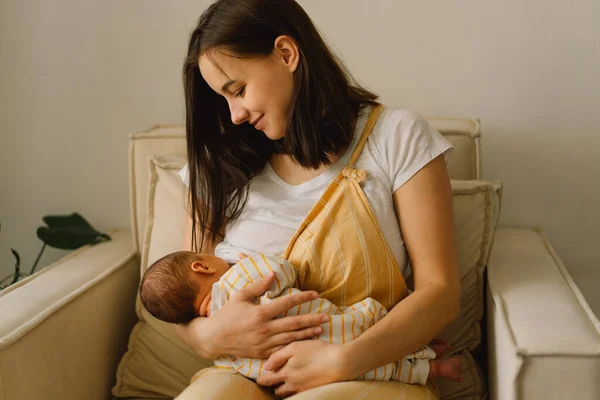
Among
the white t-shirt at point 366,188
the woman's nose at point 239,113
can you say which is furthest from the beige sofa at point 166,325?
the woman's nose at point 239,113

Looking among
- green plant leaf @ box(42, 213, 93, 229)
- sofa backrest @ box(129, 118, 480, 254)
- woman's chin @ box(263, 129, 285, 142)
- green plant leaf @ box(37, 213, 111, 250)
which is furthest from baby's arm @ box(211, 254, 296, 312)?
green plant leaf @ box(42, 213, 93, 229)

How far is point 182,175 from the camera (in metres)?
1.49

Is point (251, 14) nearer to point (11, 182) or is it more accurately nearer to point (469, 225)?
point (469, 225)

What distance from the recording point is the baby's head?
48.0 inches

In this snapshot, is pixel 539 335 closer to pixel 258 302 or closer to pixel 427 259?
pixel 427 259

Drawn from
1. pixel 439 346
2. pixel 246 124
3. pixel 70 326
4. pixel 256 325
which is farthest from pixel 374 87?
pixel 70 326

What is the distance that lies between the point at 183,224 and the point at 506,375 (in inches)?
33.6

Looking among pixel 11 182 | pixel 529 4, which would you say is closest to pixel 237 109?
pixel 529 4

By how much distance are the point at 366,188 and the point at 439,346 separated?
0.36 meters

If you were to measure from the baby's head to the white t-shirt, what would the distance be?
0.34 feet

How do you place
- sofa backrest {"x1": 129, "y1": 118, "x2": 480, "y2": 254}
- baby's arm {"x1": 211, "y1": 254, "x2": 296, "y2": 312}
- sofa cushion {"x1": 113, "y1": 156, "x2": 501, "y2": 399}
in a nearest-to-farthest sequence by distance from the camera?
baby's arm {"x1": 211, "y1": 254, "x2": 296, "y2": 312}, sofa cushion {"x1": 113, "y1": 156, "x2": 501, "y2": 399}, sofa backrest {"x1": 129, "y1": 118, "x2": 480, "y2": 254}

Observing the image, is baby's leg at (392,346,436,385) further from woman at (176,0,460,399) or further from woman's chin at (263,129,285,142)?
woman's chin at (263,129,285,142)

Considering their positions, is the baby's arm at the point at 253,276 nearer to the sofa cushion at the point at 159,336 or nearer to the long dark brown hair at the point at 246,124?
the long dark brown hair at the point at 246,124

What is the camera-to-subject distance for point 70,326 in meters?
1.35
